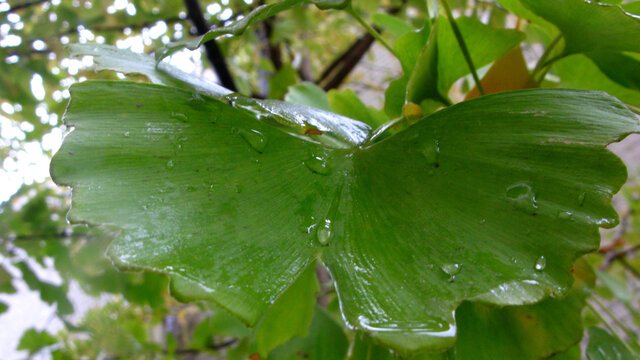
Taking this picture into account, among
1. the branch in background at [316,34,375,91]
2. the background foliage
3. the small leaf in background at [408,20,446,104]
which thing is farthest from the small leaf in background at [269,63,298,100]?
the small leaf in background at [408,20,446,104]

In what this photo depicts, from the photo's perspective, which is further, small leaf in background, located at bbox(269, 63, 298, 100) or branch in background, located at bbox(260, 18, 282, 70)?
branch in background, located at bbox(260, 18, 282, 70)

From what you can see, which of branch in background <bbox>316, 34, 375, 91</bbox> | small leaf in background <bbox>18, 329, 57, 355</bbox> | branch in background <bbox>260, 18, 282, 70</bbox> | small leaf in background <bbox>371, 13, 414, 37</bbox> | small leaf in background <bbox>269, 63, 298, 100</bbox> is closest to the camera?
small leaf in background <bbox>371, 13, 414, 37</bbox>

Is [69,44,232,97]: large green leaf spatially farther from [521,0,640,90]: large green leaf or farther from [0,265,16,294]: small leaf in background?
[0,265,16,294]: small leaf in background

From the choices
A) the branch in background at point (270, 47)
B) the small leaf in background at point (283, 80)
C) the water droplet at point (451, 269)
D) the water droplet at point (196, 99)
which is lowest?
the branch in background at point (270, 47)

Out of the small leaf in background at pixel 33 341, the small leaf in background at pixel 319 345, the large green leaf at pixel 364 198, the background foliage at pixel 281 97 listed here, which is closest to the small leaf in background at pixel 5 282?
the background foliage at pixel 281 97

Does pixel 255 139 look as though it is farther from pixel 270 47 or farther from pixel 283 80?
pixel 270 47

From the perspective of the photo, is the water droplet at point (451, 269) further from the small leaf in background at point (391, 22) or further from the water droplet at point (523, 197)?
the small leaf in background at point (391, 22)
